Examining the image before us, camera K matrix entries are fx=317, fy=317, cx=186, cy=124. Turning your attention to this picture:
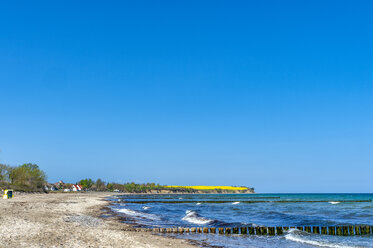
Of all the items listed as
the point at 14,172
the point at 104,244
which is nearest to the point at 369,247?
the point at 104,244

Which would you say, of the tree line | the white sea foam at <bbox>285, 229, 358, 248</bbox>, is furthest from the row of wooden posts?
the tree line

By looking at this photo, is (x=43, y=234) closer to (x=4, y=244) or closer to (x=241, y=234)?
(x=4, y=244)

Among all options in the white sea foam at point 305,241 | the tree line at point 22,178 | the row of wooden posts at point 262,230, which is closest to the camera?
the white sea foam at point 305,241

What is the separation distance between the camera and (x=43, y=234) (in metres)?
19.4

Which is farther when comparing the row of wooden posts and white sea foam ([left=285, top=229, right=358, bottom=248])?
the row of wooden posts

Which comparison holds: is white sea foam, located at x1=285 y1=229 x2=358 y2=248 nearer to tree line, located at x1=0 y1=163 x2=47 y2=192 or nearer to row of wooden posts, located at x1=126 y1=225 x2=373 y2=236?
row of wooden posts, located at x1=126 y1=225 x2=373 y2=236

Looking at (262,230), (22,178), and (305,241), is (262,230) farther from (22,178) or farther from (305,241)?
(22,178)

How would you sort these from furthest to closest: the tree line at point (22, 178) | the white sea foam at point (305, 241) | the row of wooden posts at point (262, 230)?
the tree line at point (22, 178) < the row of wooden posts at point (262, 230) < the white sea foam at point (305, 241)

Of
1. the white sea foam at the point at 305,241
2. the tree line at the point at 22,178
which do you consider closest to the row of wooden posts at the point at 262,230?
the white sea foam at the point at 305,241

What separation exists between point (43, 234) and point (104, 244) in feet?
15.4

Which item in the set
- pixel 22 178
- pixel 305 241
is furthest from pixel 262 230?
pixel 22 178

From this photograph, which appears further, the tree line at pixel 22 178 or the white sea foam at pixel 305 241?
the tree line at pixel 22 178

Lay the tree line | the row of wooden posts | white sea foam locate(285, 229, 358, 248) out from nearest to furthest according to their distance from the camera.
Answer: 1. white sea foam locate(285, 229, 358, 248)
2. the row of wooden posts
3. the tree line

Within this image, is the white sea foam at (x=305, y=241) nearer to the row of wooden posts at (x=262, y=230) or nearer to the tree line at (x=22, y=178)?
the row of wooden posts at (x=262, y=230)
